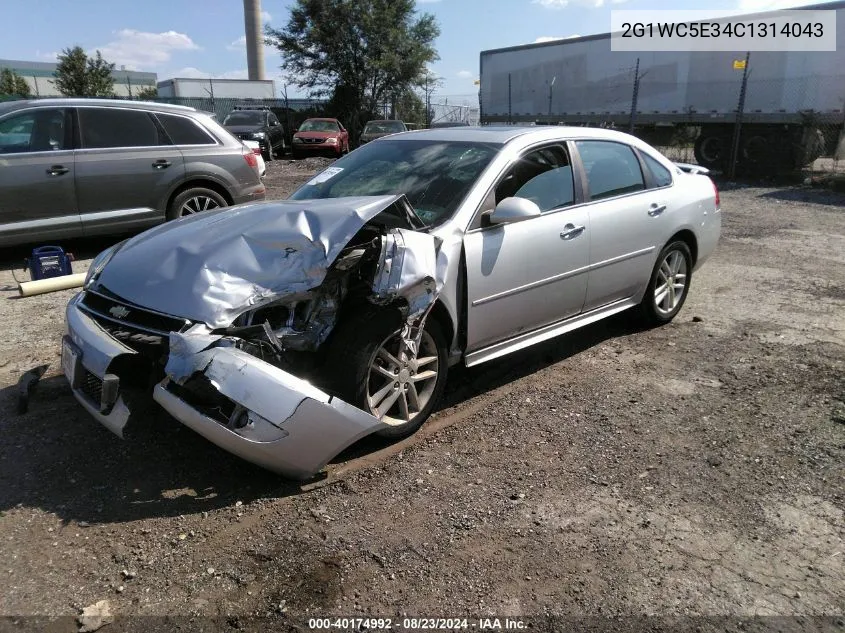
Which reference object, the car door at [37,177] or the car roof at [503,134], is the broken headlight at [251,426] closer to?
the car roof at [503,134]

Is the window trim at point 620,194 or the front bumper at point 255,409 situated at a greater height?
the window trim at point 620,194

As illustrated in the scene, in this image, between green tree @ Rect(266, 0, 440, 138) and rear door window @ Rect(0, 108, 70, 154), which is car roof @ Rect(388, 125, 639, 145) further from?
green tree @ Rect(266, 0, 440, 138)

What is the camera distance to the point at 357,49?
108 feet

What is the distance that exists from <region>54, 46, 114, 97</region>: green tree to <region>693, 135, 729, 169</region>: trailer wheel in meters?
28.1

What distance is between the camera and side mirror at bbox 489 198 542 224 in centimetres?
371

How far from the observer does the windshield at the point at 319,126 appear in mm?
22906

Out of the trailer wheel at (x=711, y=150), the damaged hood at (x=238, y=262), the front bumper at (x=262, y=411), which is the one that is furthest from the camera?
the trailer wheel at (x=711, y=150)

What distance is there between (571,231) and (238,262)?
7.37 ft

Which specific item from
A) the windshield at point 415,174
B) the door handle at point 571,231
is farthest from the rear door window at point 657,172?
the windshield at point 415,174

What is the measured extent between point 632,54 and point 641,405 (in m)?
17.3

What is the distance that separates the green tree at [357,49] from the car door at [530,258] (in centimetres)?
3045

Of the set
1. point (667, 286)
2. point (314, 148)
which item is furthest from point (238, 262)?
point (314, 148)

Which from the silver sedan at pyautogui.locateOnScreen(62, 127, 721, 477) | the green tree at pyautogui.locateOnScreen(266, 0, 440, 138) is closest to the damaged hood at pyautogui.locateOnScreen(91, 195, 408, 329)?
the silver sedan at pyautogui.locateOnScreen(62, 127, 721, 477)

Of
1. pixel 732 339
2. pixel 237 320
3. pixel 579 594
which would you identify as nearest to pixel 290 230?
pixel 237 320
